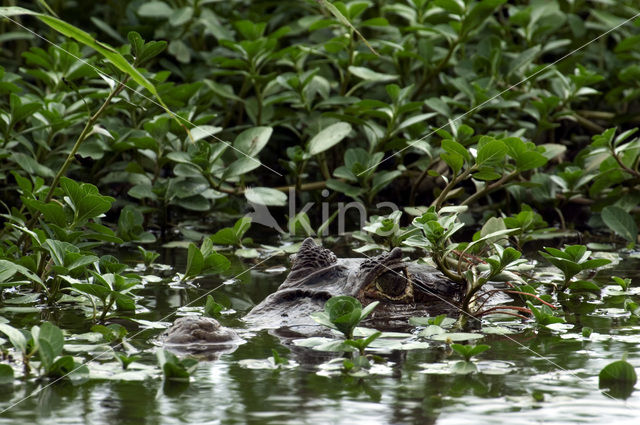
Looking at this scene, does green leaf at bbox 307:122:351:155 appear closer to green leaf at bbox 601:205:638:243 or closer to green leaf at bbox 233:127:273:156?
green leaf at bbox 233:127:273:156

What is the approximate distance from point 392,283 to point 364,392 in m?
1.18

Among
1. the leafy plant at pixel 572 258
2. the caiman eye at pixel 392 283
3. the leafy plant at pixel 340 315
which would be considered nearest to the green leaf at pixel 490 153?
the leafy plant at pixel 572 258

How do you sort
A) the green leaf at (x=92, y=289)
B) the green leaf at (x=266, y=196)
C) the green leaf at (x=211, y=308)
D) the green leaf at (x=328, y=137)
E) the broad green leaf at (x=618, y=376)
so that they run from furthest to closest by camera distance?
the green leaf at (x=328, y=137)
the green leaf at (x=266, y=196)
the green leaf at (x=211, y=308)
the green leaf at (x=92, y=289)
the broad green leaf at (x=618, y=376)

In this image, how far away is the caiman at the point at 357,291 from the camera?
11.8 ft

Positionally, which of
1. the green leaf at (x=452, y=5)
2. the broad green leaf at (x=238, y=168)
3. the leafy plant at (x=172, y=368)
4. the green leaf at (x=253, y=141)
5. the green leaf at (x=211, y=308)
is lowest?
the leafy plant at (x=172, y=368)

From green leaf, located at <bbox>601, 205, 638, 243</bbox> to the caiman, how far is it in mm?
1466

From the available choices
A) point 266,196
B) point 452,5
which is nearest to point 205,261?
point 266,196

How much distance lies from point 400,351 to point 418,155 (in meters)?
3.34

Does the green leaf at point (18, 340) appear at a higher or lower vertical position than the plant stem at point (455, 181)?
lower

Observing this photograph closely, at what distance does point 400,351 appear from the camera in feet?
10.2

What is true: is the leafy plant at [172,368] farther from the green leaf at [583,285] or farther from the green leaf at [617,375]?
the green leaf at [583,285]

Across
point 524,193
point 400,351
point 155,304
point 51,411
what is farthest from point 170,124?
point 51,411

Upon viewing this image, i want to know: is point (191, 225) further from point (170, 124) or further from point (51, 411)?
point (51, 411)

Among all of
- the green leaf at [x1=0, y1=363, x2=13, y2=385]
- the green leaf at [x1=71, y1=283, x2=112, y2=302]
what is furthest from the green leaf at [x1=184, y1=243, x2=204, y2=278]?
the green leaf at [x1=0, y1=363, x2=13, y2=385]
